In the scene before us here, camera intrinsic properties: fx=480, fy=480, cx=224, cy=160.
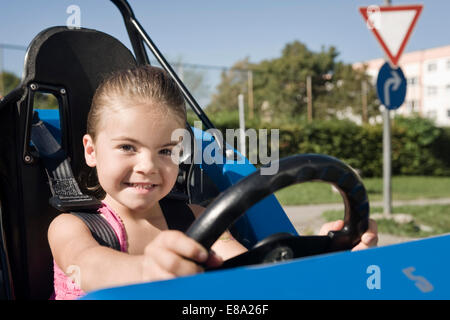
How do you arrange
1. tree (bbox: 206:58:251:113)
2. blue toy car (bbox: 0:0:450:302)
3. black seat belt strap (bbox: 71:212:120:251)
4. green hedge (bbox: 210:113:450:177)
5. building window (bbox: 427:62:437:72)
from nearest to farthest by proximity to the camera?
1. blue toy car (bbox: 0:0:450:302)
2. black seat belt strap (bbox: 71:212:120:251)
3. tree (bbox: 206:58:251:113)
4. green hedge (bbox: 210:113:450:177)
5. building window (bbox: 427:62:437:72)

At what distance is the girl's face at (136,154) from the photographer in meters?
1.03

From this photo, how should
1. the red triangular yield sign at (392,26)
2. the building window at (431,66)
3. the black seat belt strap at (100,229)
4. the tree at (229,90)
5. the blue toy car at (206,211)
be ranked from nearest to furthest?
the blue toy car at (206,211), the black seat belt strap at (100,229), the red triangular yield sign at (392,26), the tree at (229,90), the building window at (431,66)

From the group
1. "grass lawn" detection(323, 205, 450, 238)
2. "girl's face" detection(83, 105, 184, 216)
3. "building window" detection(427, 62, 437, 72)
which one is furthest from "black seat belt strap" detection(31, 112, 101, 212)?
"building window" detection(427, 62, 437, 72)

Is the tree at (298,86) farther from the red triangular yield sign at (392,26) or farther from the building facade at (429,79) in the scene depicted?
the building facade at (429,79)

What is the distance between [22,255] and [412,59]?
43.2m

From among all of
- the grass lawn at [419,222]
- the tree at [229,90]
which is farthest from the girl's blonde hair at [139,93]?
the tree at [229,90]

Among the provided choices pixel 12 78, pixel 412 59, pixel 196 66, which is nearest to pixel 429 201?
pixel 196 66

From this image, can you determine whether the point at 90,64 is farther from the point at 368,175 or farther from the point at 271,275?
the point at 368,175

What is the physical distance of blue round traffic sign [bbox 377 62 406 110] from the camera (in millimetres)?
4668

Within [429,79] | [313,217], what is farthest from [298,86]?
[429,79]

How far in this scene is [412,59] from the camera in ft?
132

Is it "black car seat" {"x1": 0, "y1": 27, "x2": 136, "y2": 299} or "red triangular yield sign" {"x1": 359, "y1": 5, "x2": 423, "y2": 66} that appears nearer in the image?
"black car seat" {"x1": 0, "y1": 27, "x2": 136, "y2": 299}

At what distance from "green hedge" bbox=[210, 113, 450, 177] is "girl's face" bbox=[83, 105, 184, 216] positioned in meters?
9.18

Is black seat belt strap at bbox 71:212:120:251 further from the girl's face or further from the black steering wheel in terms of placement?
the black steering wheel
